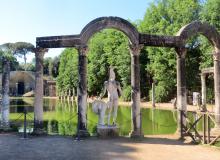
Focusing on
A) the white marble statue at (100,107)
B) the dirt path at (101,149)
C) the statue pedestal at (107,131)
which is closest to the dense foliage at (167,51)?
the white marble statue at (100,107)

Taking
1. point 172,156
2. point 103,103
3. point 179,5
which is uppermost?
point 179,5

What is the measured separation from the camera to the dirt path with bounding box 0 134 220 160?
12.1m

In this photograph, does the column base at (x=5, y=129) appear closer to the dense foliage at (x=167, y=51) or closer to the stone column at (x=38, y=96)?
the stone column at (x=38, y=96)

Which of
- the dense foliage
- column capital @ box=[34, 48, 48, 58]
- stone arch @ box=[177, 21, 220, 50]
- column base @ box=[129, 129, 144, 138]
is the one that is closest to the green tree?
the dense foliage

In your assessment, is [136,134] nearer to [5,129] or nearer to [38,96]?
[38,96]

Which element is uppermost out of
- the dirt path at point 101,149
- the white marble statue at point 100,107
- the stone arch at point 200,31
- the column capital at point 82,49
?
the stone arch at point 200,31

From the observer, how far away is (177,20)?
4250 cm

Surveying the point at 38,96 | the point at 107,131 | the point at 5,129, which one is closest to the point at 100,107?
the point at 107,131

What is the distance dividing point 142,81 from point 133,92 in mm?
36151

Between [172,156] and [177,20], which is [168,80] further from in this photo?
[172,156]

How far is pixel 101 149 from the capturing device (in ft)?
44.1

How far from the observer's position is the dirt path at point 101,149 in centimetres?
1210

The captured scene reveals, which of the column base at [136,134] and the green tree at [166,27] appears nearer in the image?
the column base at [136,134]

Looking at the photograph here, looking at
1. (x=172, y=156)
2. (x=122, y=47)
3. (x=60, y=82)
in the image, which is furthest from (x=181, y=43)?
(x=60, y=82)
